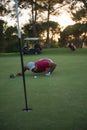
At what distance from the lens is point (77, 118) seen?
854cm

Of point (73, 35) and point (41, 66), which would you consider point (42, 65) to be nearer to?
point (41, 66)

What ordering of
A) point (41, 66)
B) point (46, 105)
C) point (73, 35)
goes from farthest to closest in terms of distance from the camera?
point (73, 35) < point (41, 66) < point (46, 105)

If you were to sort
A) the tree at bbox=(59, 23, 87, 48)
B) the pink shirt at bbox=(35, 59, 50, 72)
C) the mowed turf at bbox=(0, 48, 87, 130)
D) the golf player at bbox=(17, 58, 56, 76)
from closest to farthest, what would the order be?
the mowed turf at bbox=(0, 48, 87, 130), the golf player at bbox=(17, 58, 56, 76), the pink shirt at bbox=(35, 59, 50, 72), the tree at bbox=(59, 23, 87, 48)

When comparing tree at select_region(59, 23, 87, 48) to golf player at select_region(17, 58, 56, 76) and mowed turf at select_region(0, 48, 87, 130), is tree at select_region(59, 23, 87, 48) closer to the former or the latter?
golf player at select_region(17, 58, 56, 76)

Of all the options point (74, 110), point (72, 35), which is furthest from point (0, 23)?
point (74, 110)

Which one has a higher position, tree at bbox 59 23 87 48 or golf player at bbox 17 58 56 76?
golf player at bbox 17 58 56 76

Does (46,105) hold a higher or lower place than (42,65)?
higher

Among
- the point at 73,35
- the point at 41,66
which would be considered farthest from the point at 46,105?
the point at 73,35

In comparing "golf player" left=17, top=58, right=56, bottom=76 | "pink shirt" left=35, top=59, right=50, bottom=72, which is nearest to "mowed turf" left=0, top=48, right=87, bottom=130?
"golf player" left=17, top=58, right=56, bottom=76

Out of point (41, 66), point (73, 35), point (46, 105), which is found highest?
point (46, 105)

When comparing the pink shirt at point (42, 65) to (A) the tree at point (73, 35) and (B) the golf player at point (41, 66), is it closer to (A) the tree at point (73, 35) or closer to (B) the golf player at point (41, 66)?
(B) the golf player at point (41, 66)

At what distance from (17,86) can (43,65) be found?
11.1 ft

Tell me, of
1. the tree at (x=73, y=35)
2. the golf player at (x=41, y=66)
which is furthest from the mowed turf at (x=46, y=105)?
the tree at (x=73, y=35)

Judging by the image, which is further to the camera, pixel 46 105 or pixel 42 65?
pixel 42 65
